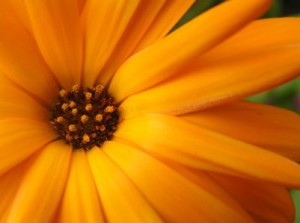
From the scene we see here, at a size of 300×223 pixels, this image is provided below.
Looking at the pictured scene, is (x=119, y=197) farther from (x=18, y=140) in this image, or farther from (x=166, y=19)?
(x=166, y=19)

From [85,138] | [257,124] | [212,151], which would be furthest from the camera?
[85,138]

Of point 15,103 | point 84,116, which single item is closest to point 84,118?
point 84,116

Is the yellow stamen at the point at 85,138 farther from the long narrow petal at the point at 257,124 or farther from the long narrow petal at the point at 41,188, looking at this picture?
the long narrow petal at the point at 257,124

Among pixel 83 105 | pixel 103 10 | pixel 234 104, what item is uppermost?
pixel 103 10

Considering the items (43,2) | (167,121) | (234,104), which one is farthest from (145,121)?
(43,2)

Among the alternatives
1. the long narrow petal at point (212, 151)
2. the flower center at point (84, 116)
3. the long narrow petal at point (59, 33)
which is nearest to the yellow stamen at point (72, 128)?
the flower center at point (84, 116)

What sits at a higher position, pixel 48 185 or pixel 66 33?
pixel 66 33

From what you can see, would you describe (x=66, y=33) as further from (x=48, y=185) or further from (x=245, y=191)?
(x=245, y=191)
